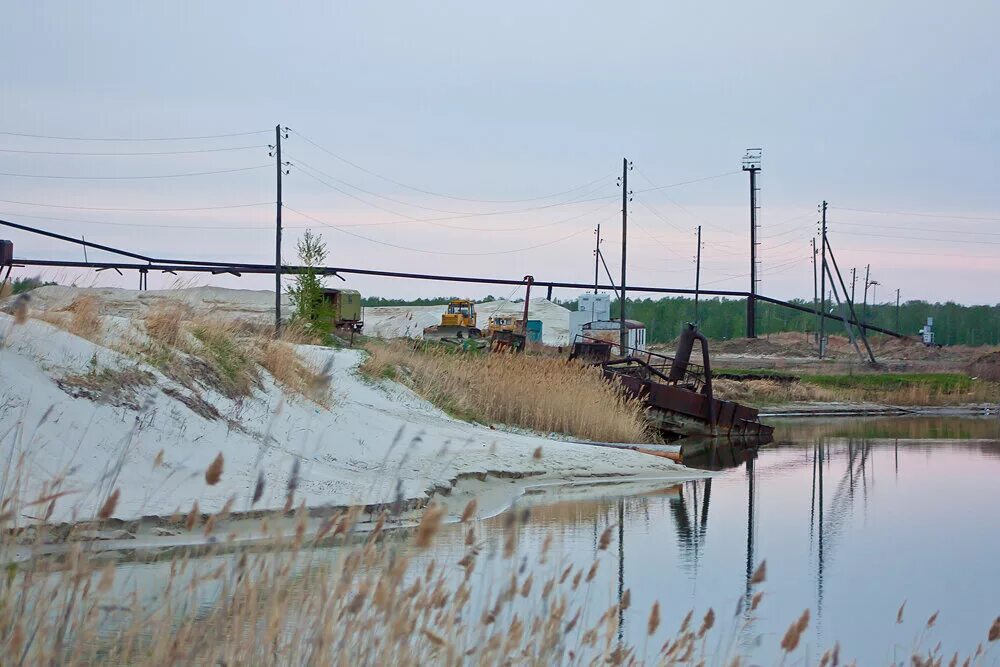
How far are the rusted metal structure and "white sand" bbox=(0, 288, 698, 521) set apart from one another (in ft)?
29.7

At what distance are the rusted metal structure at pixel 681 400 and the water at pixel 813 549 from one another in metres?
4.68

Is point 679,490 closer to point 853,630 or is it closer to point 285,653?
point 853,630

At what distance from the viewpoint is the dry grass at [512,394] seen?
25291 millimetres

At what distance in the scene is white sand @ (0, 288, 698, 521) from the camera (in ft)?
39.0

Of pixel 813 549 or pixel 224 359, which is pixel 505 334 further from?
pixel 813 549

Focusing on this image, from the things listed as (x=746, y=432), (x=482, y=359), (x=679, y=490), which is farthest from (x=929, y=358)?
(x=679, y=490)

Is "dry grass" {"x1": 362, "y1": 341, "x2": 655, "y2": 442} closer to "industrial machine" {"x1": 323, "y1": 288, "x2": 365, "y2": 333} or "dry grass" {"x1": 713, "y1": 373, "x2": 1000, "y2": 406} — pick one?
"dry grass" {"x1": 713, "y1": 373, "x2": 1000, "y2": 406}

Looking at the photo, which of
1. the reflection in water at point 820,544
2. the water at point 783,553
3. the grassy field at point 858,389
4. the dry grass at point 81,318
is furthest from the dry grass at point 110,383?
the grassy field at point 858,389

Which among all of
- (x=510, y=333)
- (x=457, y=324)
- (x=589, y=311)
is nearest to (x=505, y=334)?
(x=510, y=333)

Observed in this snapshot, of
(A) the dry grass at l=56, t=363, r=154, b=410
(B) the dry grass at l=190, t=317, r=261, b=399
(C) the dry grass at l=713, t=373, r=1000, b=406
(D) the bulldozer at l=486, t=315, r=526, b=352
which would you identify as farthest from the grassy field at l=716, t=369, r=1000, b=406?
(A) the dry grass at l=56, t=363, r=154, b=410

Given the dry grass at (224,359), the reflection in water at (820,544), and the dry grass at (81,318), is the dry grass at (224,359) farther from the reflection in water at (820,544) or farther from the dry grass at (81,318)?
the reflection in water at (820,544)

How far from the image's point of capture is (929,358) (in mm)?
75438

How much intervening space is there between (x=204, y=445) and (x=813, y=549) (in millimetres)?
7841

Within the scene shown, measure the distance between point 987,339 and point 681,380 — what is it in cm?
11305
